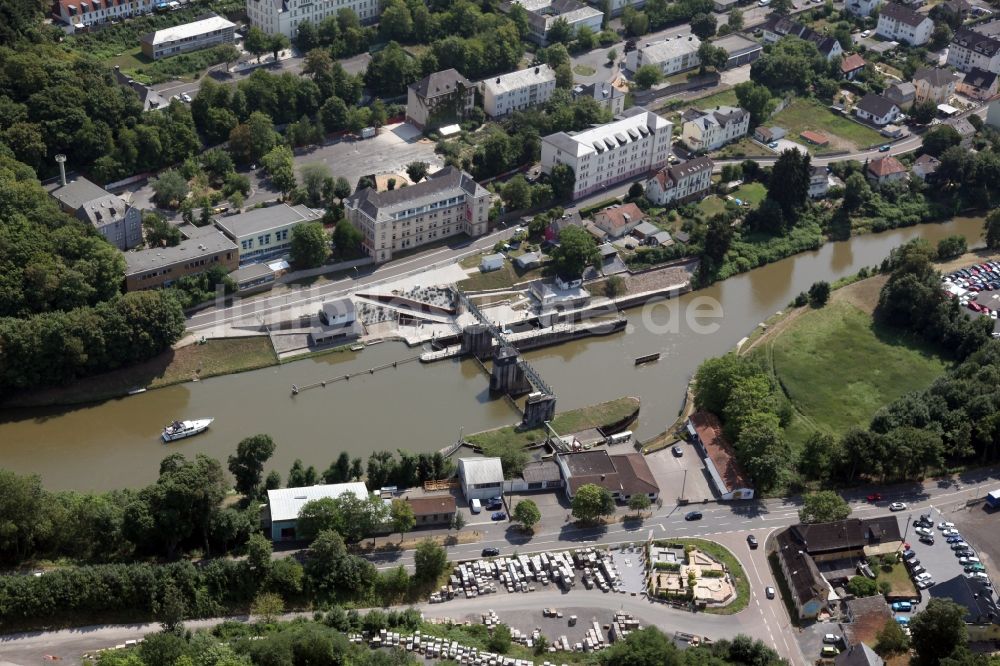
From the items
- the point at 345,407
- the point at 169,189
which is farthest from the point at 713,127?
the point at 345,407

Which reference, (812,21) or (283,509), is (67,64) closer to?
(283,509)

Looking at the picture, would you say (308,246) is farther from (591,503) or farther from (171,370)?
(591,503)

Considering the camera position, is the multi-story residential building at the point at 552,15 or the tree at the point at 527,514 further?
the multi-story residential building at the point at 552,15

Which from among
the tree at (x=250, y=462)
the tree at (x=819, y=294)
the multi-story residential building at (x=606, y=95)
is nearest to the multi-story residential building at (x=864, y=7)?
the multi-story residential building at (x=606, y=95)

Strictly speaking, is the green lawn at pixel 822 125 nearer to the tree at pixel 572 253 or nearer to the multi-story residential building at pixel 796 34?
the multi-story residential building at pixel 796 34

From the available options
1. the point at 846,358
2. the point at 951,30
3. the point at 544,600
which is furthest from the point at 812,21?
the point at 544,600

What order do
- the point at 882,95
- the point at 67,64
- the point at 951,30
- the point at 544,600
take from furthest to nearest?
the point at 951,30 < the point at 882,95 < the point at 67,64 < the point at 544,600
